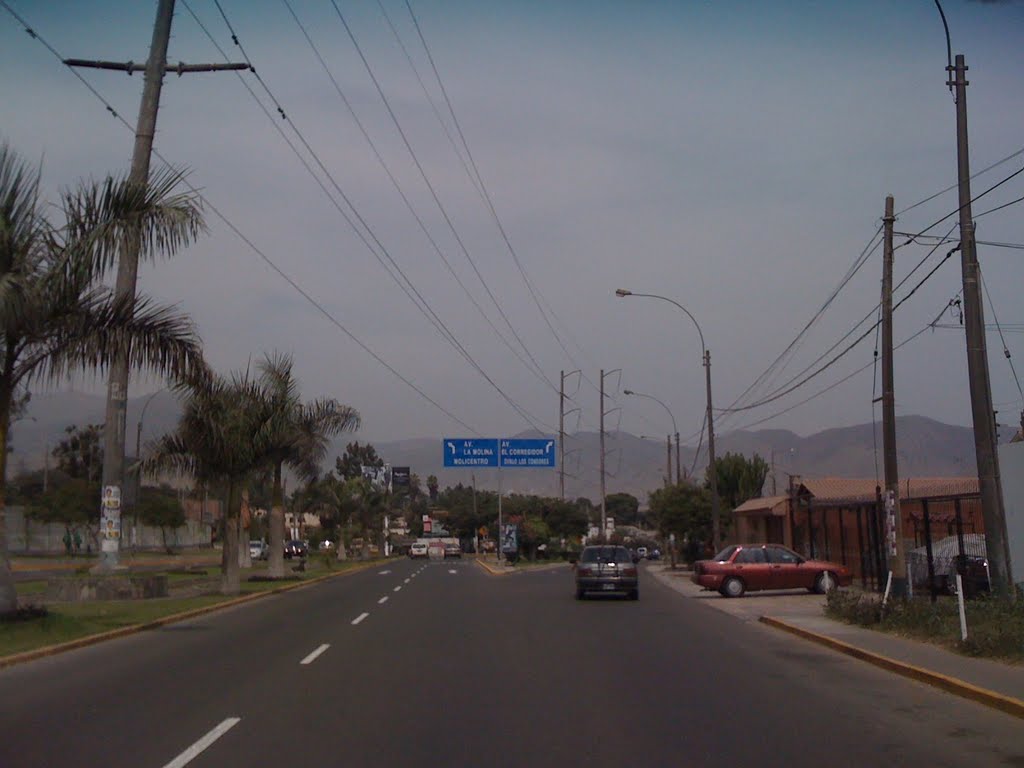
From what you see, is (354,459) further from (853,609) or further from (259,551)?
(853,609)

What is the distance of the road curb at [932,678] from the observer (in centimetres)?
1137

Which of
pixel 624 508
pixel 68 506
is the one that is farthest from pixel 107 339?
pixel 624 508

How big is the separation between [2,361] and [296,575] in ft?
92.3

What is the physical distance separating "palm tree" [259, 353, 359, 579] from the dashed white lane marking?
50.9 ft

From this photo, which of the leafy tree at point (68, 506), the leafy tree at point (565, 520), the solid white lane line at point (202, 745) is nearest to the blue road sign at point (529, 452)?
the leafy tree at point (68, 506)

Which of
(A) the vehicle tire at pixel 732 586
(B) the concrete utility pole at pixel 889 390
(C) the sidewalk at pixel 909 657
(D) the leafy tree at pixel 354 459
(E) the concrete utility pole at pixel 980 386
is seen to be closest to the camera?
(C) the sidewalk at pixel 909 657

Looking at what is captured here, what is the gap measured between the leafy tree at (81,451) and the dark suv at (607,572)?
6027cm

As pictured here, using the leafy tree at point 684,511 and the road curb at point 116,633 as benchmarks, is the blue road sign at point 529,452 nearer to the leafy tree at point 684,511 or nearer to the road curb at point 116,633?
the leafy tree at point 684,511

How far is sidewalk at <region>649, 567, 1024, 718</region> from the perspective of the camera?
40.0ft

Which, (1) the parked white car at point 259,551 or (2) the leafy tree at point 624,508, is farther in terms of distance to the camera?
(2) the leafy tree at point 624,508

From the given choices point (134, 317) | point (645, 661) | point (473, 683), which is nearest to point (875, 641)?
point (645, 661)

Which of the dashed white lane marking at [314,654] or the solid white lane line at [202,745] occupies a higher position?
the dashed white lane marking at [314,654]

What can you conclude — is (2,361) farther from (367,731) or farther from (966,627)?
(966,627)

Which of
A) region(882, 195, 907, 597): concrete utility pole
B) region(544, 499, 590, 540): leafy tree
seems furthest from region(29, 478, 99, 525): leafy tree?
region(882, 195, 907, 597): concrete utility pole
